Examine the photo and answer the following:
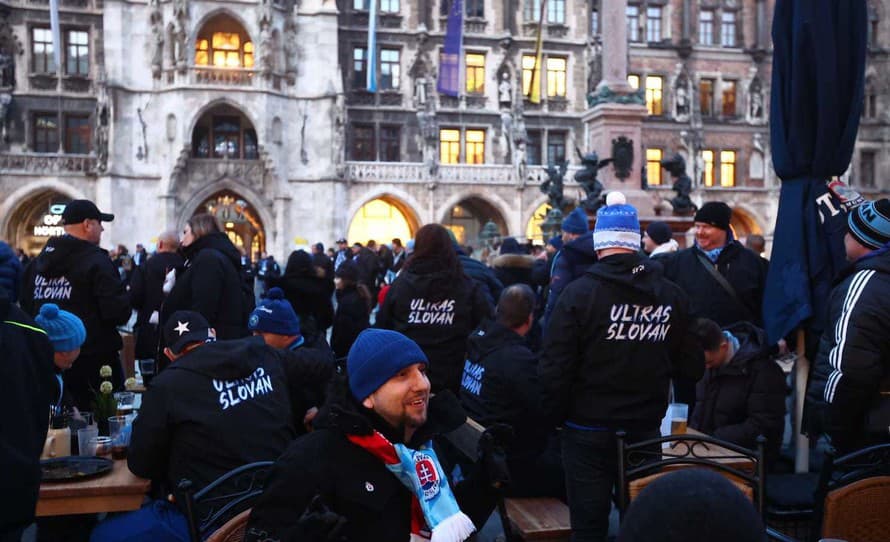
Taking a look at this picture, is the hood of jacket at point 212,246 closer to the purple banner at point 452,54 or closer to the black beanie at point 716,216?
the black beanie at point 716,216

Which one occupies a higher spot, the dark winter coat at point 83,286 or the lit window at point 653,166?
the lit window at point 653,166

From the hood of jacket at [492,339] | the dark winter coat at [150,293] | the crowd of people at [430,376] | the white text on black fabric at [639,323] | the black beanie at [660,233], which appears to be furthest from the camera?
the dark winter coat at [150,293]

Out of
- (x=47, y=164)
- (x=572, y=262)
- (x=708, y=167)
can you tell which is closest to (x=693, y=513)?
(x=572, y=262)

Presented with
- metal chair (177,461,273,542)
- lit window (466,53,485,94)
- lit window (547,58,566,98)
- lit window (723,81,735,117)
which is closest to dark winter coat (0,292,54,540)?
metal chair (177,461,273,542)

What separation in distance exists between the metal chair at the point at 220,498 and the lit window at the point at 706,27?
39.3 meters

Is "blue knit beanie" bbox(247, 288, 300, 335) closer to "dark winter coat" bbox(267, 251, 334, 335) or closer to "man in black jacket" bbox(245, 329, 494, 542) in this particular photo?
"man in black jacket" bbox(245, 329, 494, 542)

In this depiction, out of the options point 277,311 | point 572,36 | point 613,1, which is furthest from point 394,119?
point 277,311

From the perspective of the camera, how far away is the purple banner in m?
30.3

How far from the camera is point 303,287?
353 inches

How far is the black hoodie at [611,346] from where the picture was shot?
13.7ft

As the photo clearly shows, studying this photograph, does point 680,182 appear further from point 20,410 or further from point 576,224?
point 20,410

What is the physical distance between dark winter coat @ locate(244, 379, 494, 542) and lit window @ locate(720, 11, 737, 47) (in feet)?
131

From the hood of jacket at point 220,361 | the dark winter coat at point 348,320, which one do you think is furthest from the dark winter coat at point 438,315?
the hood of jacket at point 220,361

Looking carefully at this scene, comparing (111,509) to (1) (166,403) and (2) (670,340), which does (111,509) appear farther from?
(2) (670,340)
